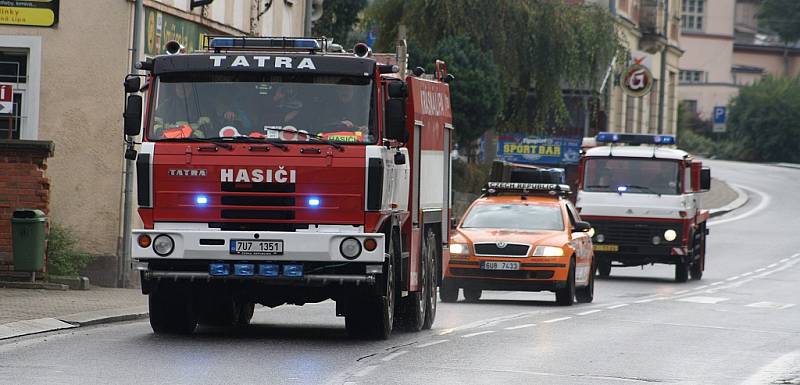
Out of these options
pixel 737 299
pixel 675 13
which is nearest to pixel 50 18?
pixel 737 299

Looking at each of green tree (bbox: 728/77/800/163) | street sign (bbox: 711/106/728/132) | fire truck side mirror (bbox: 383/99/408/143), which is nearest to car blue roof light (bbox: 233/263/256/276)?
fire truck side mirror (bbox: 383/99/408/143)

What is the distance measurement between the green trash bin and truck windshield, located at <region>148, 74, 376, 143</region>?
6.89 meters

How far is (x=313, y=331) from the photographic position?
17.8 m

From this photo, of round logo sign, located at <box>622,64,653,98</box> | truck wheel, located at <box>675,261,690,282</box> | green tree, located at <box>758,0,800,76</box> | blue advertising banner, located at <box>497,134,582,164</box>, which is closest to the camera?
truck wheel, located at <box>675,261,690,282</box>

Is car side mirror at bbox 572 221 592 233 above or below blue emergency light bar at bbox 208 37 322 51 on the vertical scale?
below

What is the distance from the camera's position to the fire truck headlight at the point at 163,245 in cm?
1549

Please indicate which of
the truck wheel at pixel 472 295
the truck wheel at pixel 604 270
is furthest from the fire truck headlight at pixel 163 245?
the truck wheel at pixel 604 270

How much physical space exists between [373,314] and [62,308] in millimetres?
4458

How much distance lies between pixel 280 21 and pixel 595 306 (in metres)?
11.8

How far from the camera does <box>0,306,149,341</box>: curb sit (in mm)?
16125

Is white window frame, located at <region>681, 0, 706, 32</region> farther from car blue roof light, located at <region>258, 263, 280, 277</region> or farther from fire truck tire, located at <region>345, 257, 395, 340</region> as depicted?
car blue roof light, located at <region>258, 263, 280, 277</region>

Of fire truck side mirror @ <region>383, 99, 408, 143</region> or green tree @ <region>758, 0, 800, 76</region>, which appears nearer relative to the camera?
fire truck side mirror @ <region>383, 99, 408, 143</region>

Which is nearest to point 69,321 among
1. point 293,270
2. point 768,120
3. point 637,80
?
point 293,270

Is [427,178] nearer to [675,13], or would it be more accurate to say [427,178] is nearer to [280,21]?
[280,21]
